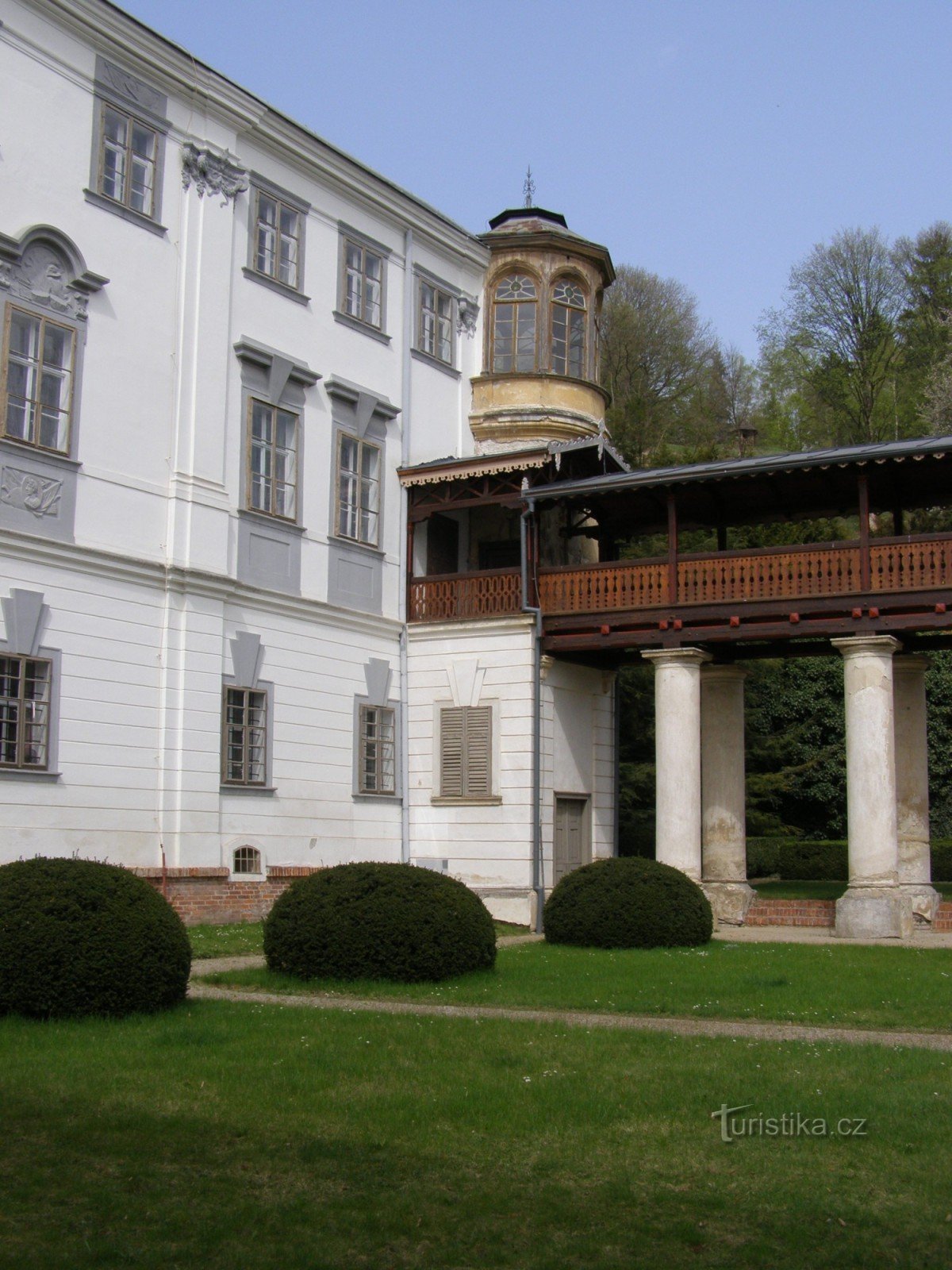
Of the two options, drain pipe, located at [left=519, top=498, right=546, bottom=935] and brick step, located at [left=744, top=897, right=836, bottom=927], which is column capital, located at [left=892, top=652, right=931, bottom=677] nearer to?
brick step, located at [left=744, top=897, right=836, bottom=927]

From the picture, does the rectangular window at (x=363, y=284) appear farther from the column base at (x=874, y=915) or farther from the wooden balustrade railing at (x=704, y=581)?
the column base at (x=874, y=915)

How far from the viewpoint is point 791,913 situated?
25.4 meters

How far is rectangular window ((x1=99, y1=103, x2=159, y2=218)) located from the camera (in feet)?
70.1

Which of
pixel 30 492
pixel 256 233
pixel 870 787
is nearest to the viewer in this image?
pixel 30 492

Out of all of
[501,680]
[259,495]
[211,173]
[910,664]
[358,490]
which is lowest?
[501,680]

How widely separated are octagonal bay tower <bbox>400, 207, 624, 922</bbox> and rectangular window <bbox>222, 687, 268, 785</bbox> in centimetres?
391

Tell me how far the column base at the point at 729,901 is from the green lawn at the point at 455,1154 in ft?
47.7

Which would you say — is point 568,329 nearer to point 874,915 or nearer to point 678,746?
point 678,746

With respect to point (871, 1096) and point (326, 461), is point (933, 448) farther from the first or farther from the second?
point (871, 1096)

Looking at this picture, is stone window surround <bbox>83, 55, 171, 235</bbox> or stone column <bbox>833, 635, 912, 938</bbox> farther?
stone column <bbox>833, 635, 912, 938</bbox>

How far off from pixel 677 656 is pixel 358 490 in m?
6.36

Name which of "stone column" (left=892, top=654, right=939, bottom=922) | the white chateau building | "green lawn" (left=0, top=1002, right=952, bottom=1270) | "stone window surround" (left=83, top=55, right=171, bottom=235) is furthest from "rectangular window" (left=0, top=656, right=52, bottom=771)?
"stone column" (left=892, top=654, right=939, bottom=922)

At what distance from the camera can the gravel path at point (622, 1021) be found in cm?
1196

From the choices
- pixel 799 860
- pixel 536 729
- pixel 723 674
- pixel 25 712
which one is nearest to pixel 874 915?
pixel 723 674
